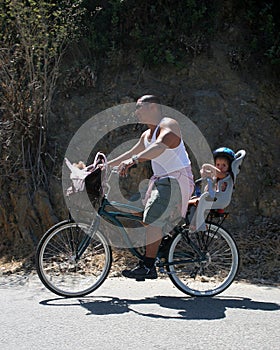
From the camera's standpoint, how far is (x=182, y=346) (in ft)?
14.2

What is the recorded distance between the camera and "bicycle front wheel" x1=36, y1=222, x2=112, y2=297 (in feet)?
18.0

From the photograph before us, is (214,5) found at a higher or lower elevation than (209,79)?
higher

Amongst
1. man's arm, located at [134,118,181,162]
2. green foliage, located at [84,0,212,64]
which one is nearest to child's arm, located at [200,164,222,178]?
man's arm, located at [134,118,181,162]

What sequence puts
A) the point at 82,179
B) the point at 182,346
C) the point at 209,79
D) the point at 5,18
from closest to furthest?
the point at 182,346 < the point at 82,179 < the point at 5,18 < the point at 209,79

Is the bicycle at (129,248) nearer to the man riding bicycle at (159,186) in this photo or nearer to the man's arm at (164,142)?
the man riding bicycle at (159,186)

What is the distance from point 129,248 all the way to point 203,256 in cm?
70

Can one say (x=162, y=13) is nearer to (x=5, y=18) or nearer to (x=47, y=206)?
(x=5, y=18)

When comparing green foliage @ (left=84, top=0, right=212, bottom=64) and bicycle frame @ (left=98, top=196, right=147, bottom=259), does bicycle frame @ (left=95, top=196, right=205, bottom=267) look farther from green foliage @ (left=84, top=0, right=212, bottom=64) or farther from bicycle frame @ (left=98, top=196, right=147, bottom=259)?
green foliage @ (left=84, top=0, right=212, bottom=64)

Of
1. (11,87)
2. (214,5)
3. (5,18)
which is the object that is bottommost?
(11,87)

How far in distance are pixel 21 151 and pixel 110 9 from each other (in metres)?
2.86

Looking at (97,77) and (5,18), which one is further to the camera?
(97,77)

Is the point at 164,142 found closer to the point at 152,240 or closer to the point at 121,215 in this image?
the point at 121,215

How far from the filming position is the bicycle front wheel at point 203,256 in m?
5.58

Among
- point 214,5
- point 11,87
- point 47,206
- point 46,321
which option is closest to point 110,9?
point 214,5
